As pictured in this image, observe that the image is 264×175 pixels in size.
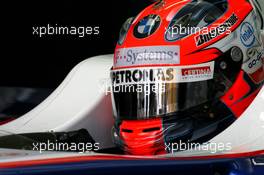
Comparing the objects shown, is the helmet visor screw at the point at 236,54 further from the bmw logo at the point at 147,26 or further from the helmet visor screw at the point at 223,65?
the bmw logo at the point at 147,26

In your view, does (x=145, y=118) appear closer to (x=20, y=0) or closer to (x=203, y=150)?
(x=203, y=150)

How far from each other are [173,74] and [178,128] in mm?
141

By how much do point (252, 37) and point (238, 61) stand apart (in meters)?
0.10

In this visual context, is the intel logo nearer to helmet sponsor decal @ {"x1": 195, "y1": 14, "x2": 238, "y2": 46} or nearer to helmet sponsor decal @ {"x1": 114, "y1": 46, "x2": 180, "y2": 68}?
helmet sponsor decal @ {"x1": 195, "y1": 14, "x2": 238, "y2": 46}

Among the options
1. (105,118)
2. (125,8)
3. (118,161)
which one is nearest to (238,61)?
(105,118)

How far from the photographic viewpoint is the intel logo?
1.72 meters

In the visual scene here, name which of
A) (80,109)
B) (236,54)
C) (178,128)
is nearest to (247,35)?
(236,54)

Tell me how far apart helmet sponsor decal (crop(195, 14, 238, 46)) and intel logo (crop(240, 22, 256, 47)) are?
3 centimetres

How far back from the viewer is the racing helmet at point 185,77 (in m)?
1.63

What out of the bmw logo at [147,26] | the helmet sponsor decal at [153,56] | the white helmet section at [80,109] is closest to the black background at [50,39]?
the white helmet section at [80,109]

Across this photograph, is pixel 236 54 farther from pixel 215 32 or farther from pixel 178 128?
pixel 178 128

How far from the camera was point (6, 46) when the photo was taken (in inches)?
128

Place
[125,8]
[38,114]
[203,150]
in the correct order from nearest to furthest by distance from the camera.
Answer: [203,150] < [38,114] < [125,8]

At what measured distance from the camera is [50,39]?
337cm
